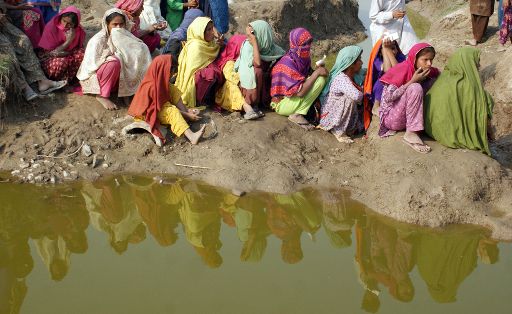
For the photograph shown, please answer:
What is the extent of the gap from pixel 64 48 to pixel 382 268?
411 cm

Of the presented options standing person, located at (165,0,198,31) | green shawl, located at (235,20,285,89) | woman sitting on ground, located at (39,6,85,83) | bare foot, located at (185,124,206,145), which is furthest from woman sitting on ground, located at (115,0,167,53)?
bare foot, located at (185,124,206,145)

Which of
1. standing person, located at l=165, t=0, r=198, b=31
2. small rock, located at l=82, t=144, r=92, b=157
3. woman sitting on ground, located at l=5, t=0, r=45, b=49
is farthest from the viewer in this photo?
standing person, located at l=165, t=0, r=198, b=31

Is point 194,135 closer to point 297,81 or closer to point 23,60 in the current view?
point 297,81

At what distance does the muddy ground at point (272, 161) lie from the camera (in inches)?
186

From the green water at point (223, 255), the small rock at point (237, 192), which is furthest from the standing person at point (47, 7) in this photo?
the small rock at point (237, 192)

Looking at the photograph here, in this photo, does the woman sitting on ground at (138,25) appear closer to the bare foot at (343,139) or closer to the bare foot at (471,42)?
the bare foot at (343,139)

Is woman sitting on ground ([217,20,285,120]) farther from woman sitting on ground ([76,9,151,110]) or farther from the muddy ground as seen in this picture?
woman sitting on ground ([76,9,151,110])

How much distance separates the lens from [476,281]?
3953 millimetres

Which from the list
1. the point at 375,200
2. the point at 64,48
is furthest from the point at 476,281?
the point at 64,48

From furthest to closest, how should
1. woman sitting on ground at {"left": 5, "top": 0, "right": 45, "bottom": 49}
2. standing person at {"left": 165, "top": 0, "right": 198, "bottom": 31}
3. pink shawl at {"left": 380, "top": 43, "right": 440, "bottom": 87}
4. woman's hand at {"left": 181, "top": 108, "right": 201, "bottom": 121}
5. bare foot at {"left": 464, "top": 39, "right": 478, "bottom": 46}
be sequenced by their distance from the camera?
bare foot at {"left": 464, "top": 39, "right": 478, "bottom": 46}
standing person at {"left": 165, "top": 0, "right": 198, "bottom": 31}
woman sitting on ground at {"left": 5, "top": 0, "right": 45, "bottom": 49}
woman's hand at {"left": 181, "top": 108, "right": 201, "bottom": 121}
pink shawl at {"left": 380, "top": 43, "right": 440, "bottom": 87}

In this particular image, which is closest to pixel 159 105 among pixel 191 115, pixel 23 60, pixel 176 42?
pixel 191 115

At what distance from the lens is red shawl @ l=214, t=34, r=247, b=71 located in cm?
607

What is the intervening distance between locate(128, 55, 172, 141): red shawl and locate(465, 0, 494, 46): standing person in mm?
5077

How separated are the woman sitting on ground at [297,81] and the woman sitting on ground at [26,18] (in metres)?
2.72
